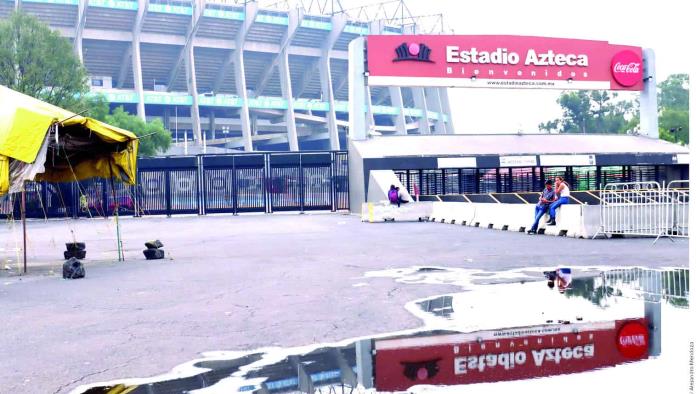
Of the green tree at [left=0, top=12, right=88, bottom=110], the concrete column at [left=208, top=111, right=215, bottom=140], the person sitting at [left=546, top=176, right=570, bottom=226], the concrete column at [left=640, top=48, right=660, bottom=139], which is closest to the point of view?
the person sitting at [left=546, top=176, right=570, bottom=226]

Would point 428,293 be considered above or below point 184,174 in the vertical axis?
below

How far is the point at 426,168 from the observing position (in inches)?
1425

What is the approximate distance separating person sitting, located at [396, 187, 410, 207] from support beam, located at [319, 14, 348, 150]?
179 feet

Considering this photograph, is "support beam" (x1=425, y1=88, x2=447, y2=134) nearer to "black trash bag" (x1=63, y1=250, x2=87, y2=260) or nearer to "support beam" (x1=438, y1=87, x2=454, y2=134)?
"support beam" (x1=438, y1=87, x2=454, y2=134)

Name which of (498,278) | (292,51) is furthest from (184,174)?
(292,51)

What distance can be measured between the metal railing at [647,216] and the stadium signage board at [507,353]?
11.9 meters

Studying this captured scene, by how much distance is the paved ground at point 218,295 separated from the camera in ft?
22.2

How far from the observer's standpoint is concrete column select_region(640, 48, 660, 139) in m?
42.9

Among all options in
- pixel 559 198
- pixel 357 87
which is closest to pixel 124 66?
pixel 357 87

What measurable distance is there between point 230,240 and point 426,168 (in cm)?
1661

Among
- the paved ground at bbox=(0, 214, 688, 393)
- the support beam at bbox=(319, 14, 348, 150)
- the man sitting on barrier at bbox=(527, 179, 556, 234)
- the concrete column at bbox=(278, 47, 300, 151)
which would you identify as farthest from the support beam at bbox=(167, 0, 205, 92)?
the man sitting on barrier at bbox=(527, 179, 556, 234)

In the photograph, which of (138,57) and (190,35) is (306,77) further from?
(138,57)

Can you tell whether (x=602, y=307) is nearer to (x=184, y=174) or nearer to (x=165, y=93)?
(x=184, y=174)

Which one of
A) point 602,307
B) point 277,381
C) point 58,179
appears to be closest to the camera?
point 277,381
